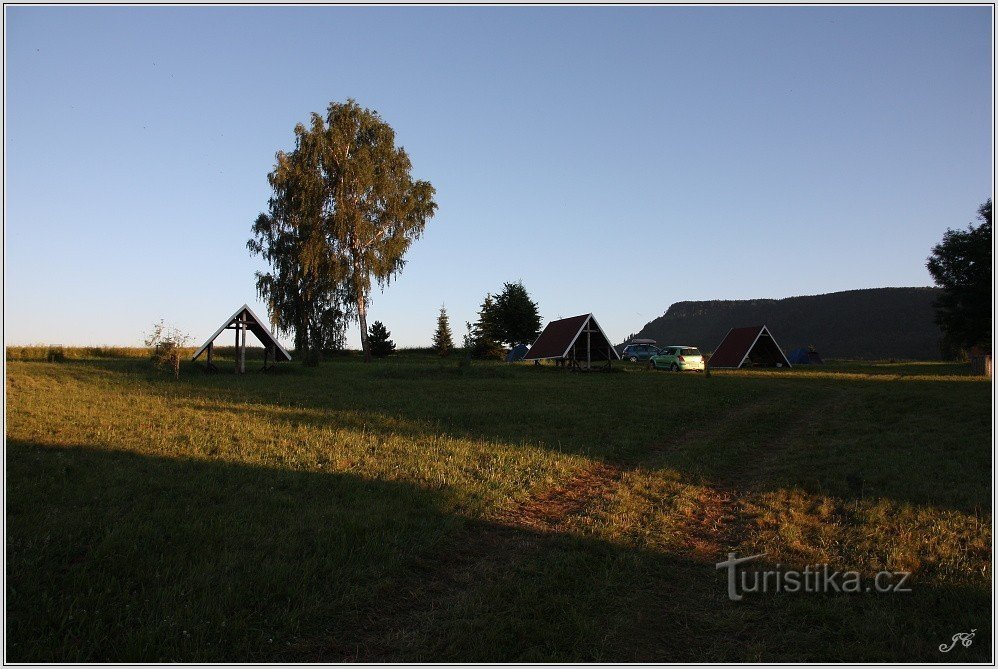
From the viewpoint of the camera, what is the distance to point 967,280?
103ft

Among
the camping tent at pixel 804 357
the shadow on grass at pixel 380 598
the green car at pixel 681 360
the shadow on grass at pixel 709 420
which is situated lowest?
the shadow on grass at pixel 380 598

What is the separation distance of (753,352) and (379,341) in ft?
92.1

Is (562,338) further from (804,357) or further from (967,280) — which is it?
(804,357)

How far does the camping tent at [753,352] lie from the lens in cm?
3791

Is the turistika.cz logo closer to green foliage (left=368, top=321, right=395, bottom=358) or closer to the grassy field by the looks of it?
the grassy field

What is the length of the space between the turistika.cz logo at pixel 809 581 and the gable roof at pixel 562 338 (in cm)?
2742

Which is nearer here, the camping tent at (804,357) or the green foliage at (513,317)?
the camping tent at (804,357)

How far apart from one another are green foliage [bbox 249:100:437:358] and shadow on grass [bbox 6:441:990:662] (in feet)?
102

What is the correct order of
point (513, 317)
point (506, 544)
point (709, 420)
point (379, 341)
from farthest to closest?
point (513, 317) < point (379, 341) < point (709, 420) < point (506, 544)

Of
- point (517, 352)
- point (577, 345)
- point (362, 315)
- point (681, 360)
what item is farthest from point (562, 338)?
point (517, 352)

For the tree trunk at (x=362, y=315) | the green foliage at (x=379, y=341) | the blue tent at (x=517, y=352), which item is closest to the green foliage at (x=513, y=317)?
the blue tent at (x=517, y=352)

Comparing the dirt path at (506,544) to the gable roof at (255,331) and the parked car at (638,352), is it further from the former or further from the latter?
the parked car at (638,352)

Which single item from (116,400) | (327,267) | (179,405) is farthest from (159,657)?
(327,267)

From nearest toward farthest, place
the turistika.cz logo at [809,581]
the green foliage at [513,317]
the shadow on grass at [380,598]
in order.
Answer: the shadow on grass at [380,598] → the turistika.cz logo at [809,581] → the green foliage at [513,317]
